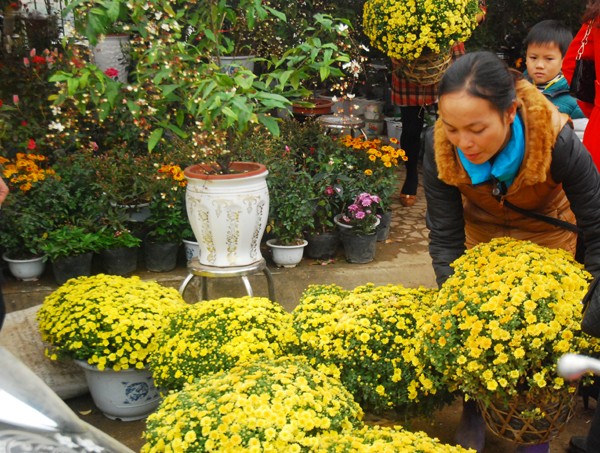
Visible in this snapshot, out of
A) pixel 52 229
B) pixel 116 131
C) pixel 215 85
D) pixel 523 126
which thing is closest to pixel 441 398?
pixel 523 126

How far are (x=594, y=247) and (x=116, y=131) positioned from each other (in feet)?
11.8

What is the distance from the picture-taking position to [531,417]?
2262 mm

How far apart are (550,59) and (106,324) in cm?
297

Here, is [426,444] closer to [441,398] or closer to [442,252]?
[441,398]

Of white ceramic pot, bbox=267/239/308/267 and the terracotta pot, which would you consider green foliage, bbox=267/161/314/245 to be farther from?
the terracotta pot

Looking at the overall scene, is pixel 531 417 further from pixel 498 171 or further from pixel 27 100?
pixel 27 100

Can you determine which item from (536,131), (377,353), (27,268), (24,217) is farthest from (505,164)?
(27,268)

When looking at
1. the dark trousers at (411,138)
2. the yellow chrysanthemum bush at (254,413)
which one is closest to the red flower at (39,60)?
the dark trousers at (411,138)

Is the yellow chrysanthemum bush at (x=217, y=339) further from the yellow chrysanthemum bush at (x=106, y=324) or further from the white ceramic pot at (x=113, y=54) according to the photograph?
the white ceramic pot at (x=113, y=54)

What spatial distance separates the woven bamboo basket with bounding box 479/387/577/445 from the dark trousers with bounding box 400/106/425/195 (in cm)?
352

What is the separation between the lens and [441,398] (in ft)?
8.84

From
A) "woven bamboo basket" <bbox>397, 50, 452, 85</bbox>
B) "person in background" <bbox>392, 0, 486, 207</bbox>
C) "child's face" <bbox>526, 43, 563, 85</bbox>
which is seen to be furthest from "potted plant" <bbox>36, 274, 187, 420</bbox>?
"person in background" <bbox>392, 0, 486, 207</bbox>

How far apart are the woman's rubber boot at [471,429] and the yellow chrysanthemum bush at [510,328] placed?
454 mm

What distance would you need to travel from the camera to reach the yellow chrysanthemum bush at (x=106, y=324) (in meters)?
3.04
